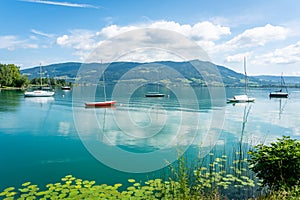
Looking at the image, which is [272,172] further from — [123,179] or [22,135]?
[22,135]

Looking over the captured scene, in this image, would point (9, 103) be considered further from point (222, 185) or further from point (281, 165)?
point (281, 165)

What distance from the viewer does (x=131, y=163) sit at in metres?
12.0

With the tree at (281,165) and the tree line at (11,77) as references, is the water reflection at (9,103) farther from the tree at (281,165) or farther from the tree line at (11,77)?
the tree line at (11,77)

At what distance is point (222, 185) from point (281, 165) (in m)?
2.87

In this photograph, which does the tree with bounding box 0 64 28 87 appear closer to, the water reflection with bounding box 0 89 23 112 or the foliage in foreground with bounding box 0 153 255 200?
the water reflection with bounding box 0 89 23 112

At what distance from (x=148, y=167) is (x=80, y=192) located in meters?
4.37

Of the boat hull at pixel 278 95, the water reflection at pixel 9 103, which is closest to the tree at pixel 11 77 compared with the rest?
the water reflection at pixel 9 103

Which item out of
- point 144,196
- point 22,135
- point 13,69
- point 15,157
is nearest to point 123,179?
point 144,196

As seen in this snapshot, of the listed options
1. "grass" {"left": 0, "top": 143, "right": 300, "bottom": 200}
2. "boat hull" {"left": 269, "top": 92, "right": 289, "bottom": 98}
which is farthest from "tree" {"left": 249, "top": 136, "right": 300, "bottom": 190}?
"boat hull" {"left": 269, "top": 92, "right": 289, "bottom": 98}

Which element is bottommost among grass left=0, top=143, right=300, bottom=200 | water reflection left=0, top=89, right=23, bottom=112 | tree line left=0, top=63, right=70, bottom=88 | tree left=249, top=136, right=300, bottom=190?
grass left=0, top=143, right=300, bottom=200

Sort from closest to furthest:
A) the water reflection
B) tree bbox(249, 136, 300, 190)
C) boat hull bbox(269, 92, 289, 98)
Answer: tree bbox(249, 136, 300, 190), the water reflection, boat hull bbox(269, 92, 289, 98)

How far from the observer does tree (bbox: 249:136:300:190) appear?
5730 millimetres

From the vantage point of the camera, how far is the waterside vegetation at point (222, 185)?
563 cm

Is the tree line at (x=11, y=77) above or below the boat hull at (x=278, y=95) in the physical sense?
above
